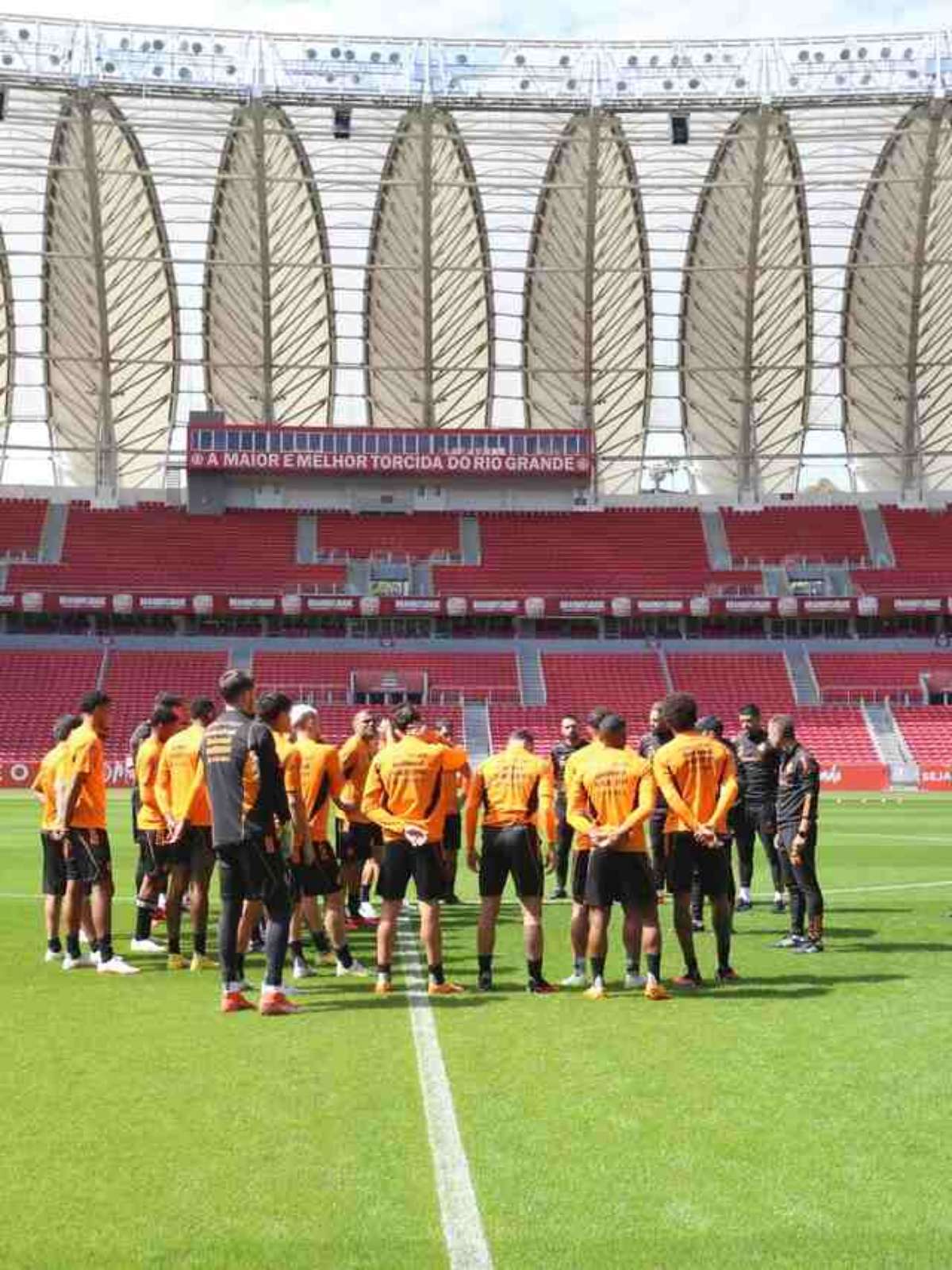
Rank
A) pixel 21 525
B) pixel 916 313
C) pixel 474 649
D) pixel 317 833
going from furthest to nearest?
pixel 21 525 < pixel 474 649 < pixel 916 313 < pixel 317 833

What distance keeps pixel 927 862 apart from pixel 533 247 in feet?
124

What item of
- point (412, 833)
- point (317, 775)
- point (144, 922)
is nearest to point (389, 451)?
point (144, 922)

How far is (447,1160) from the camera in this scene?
19.6 ft

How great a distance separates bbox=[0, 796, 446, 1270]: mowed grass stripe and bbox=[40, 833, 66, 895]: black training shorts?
3.71ft

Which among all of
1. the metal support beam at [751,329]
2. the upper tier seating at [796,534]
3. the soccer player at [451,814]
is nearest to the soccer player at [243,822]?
the soccer player at [451,814]

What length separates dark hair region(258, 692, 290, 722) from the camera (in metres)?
10.5

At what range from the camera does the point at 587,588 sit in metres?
61.8

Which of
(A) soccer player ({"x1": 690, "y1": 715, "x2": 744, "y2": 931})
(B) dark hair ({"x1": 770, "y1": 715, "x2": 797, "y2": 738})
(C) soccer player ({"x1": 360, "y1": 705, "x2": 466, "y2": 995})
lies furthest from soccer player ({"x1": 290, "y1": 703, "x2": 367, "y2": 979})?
(B) dark hair ({"x1": 770, "y1": 715, "x2": 797, "y2": 738})

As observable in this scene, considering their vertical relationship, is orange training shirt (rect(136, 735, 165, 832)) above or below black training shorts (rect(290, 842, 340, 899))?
above

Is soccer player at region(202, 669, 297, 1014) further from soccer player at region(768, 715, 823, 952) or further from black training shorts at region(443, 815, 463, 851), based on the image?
black training shorts at region(443, 815, 463, 851)

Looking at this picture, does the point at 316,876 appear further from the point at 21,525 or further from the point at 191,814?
the point at 21,525

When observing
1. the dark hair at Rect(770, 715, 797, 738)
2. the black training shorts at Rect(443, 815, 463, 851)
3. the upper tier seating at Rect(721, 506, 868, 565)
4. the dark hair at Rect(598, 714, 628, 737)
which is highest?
the upper tier seating at Rect(721, 506, 868, 565)

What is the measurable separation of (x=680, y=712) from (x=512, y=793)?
54.7 inches

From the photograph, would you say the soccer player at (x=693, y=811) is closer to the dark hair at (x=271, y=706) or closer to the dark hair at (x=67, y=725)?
the dark hair at (x=271, y=706)
